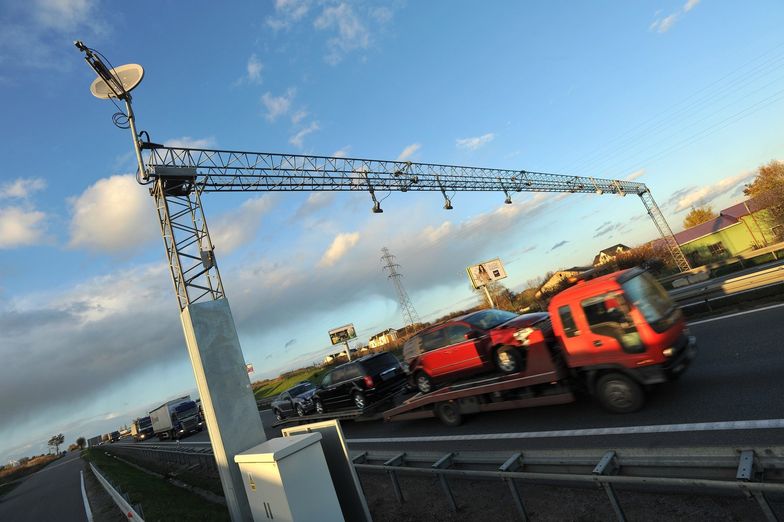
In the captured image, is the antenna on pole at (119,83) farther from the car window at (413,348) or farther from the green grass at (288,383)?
the green grass at (288,383)

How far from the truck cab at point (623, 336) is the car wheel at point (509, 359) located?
104 cm

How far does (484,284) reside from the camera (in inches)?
1131

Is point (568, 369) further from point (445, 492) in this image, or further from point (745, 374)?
point (445, 492)

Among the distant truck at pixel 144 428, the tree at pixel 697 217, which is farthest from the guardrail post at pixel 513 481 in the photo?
the tree at pixel 697 217

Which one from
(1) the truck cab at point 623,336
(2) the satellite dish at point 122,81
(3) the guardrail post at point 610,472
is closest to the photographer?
(3) the guardrail post at point 610,472

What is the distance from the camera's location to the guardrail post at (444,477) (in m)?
5.30

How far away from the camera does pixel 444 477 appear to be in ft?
17.6

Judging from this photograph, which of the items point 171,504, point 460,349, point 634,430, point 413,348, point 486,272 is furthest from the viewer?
point 486,272

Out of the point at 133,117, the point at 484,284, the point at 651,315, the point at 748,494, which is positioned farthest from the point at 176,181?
the point at 484,284

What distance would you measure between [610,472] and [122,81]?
10.9 meters

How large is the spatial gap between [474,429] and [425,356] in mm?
2257

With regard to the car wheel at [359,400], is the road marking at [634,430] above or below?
below

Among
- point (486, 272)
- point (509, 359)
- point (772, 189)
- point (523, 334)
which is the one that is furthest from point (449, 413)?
point (772, 189)

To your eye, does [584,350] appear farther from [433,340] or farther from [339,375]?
[339,375]
